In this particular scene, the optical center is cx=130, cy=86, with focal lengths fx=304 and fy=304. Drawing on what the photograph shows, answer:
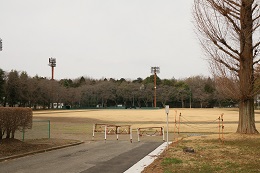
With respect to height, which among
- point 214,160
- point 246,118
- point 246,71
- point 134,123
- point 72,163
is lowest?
point 134,123

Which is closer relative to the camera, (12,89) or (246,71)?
(246,71)

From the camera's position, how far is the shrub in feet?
43.1

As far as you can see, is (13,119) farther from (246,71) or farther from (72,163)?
(246,71)

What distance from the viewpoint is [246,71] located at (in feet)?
57.5

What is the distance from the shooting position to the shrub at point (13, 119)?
1314cm

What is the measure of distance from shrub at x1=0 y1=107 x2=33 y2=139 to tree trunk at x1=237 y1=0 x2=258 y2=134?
1187 cm

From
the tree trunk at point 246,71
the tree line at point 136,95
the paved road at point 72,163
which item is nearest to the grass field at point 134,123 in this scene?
the tree trunk at point 246,71

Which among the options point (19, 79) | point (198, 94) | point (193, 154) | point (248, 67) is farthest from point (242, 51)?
point (198, 94)

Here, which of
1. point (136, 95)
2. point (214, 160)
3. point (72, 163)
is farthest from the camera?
point (136, 95)

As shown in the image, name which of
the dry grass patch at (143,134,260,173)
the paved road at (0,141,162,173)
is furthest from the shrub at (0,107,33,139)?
the dry grass patch at (143,134,260,173)

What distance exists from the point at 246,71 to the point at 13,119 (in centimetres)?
1280

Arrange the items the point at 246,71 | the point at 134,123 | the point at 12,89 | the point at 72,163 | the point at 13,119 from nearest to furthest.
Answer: the point at 72,163, the point at 13,119, the point at 246,71, the point at 134,123, the point at 12,89

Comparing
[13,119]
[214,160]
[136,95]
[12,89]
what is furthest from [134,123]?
[136,95]

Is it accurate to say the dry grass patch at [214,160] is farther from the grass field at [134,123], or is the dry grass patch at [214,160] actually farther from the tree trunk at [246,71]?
the grass field at [134,123]
